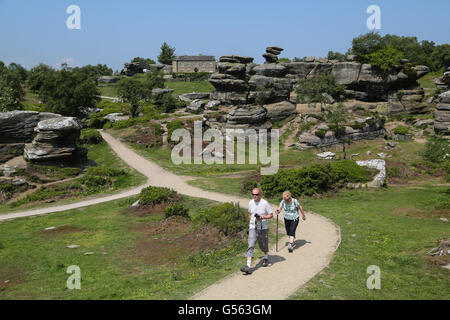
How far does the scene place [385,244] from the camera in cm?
1388

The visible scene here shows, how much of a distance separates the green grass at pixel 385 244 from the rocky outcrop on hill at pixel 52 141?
75.2 ft

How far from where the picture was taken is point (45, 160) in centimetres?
3169

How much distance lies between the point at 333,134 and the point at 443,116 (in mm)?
16848

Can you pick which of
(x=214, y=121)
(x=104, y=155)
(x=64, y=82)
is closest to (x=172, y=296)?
(x=104, y=155)

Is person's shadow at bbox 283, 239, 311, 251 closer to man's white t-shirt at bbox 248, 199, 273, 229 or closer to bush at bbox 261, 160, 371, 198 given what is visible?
man's white t-shirt at bbox 248, 199, 273, 229

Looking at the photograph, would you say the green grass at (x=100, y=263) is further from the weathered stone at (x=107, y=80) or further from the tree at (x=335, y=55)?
the weathered stone at (x=107, y=80)

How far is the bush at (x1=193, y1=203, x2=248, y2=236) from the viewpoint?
15.9 m

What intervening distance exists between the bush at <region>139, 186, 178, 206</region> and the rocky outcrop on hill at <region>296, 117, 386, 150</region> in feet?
87.0

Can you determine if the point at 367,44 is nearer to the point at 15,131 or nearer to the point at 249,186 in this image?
the point at 249,186

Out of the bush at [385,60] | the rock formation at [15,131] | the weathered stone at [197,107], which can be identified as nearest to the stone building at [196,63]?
the weathered stone at [197,107]

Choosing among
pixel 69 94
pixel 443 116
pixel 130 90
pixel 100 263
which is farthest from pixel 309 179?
pixel 130 90

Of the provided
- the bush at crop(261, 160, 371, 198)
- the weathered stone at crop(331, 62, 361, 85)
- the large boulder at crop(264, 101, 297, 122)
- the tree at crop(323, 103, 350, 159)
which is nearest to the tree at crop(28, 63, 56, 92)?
the large boulder at crop(264, 101, 297, 122)
